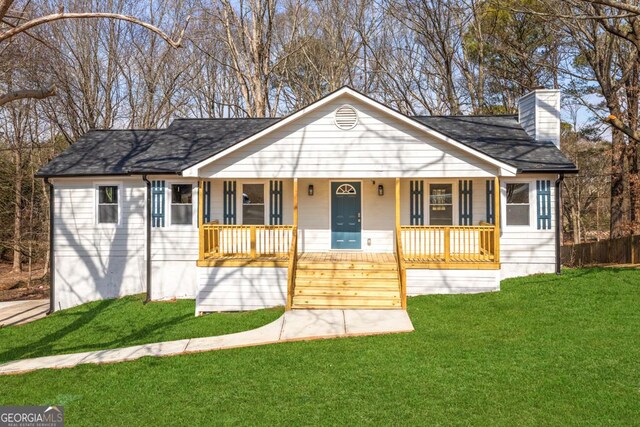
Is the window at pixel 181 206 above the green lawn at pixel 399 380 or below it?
above

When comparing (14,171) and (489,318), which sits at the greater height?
(14,171)

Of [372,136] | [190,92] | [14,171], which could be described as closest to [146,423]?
[372,136]

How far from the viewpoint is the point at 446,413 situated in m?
5.32

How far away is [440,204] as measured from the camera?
13.3m

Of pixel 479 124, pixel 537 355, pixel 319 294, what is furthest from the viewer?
pixel 479 124

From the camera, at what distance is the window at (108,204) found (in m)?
14.1

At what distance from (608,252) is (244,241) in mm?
14266

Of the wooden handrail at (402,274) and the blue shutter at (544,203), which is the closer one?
the wooden handrail at (402,274)

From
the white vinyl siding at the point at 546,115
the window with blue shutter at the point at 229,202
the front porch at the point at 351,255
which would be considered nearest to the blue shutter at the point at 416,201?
the front porch at the point at 351,255

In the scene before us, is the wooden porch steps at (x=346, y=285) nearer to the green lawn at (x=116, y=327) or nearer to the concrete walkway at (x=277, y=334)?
the concrete walkway at (x=277, y=334)

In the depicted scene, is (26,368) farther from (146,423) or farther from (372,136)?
(372,136)

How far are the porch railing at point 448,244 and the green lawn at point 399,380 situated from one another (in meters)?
2.70

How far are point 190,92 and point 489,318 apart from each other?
25128 mm

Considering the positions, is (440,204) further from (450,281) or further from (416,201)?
(450,281)
